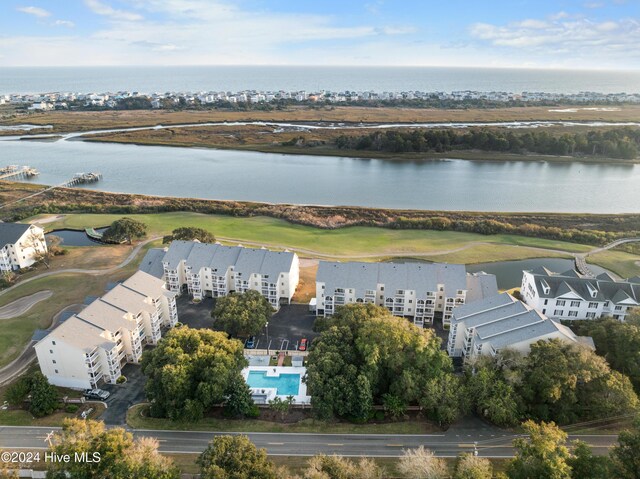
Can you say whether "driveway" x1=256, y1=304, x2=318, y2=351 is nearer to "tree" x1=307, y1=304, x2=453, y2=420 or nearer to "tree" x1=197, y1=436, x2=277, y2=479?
"tree" x1=307, y1=304, x2=453, y2=420

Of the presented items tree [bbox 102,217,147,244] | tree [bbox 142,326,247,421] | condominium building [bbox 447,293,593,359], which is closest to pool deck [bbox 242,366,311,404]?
tree [bbox 142,326,247,421]

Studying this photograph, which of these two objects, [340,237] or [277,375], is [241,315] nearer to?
[277,375]

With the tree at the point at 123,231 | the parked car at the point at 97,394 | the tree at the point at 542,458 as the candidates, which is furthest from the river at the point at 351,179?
the tree at the point at 542,458

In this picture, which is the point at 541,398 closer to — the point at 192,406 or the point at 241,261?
the point at 192,406

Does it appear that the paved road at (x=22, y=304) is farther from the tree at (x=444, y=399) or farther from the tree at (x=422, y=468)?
the tree at (x=422, y=468)

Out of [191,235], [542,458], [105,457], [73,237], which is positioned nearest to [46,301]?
[191,235]

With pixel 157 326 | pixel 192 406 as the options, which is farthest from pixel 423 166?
pixel 192 406
